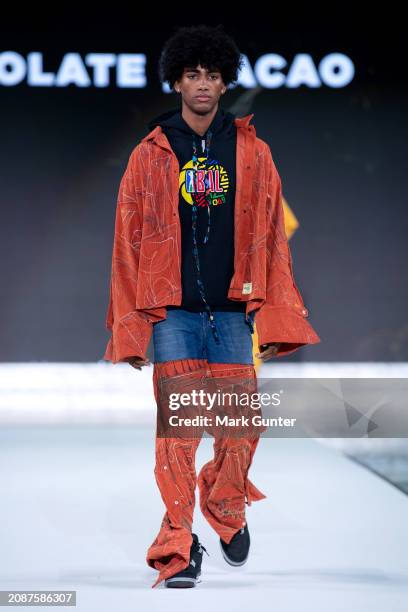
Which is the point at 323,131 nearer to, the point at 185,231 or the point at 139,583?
the point at 185,231

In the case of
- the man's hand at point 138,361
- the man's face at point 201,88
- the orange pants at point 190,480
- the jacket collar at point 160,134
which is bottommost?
the orange pants at point 190,480

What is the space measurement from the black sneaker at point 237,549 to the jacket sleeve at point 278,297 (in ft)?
1.60

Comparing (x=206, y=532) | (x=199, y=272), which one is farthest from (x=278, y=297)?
(x=206, y=532)

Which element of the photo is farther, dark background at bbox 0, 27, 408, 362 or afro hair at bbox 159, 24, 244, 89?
dark background at bbox 0, 27, 408, 362

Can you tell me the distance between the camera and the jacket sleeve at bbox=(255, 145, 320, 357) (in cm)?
276

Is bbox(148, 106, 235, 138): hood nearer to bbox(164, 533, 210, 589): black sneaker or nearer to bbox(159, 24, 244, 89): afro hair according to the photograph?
bbox(159, 24, 244, 89): afro hair

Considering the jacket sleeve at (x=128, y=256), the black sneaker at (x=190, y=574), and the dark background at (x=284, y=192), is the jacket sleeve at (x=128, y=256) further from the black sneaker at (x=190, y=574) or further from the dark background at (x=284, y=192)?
the dark background at (x=284, y=192)

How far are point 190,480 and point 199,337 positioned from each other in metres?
0.36

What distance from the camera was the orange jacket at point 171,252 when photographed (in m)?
2.70

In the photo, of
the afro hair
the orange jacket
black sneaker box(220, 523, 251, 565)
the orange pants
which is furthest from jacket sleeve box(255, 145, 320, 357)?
black sneaker box(220, 523, 251, 565)

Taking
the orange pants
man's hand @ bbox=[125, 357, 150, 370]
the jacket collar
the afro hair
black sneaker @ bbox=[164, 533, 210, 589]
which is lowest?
black sneaker @ bbox=[164, 533, 210, 589]

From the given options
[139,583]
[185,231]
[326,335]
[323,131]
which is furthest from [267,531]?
[323,131]

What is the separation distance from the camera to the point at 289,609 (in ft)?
7.68

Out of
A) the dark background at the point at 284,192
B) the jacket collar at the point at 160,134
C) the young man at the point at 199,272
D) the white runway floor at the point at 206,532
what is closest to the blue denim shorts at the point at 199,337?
the young man at the point at 199,272
